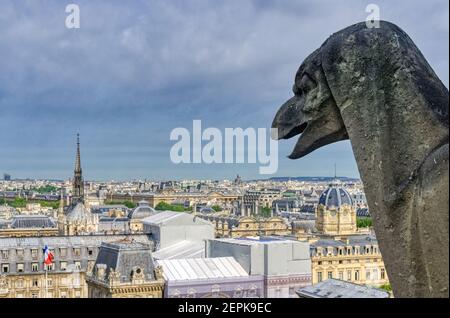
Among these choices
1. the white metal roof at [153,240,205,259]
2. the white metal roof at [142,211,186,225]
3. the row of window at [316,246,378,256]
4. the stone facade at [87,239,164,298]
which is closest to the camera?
the stone facade at [87,239,164,298]

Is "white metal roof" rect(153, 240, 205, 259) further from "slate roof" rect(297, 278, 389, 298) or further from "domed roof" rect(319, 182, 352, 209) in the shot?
"domed roof" rect(319, 182, 352, 209)

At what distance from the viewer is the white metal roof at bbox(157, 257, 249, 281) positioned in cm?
2752

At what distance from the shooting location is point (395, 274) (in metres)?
2.83

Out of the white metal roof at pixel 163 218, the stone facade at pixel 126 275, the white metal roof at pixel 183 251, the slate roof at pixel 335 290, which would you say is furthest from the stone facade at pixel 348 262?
the slate roof at pixel 335 290

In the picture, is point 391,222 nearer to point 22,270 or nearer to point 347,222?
point 22,270

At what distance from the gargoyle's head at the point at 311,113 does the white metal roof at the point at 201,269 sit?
958 inches

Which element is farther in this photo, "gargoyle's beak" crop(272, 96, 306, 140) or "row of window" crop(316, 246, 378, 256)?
"row of window" crop(316, 246, 378, 256)

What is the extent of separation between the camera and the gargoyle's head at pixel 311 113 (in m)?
3.06

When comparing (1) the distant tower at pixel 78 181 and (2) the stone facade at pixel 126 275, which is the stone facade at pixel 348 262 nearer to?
(2) the stone facade at pixel 126 275

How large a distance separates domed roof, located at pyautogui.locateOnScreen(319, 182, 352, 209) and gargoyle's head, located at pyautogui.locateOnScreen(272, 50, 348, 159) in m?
60.7

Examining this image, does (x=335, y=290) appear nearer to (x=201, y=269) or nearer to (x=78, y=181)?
(x=201, y=269)

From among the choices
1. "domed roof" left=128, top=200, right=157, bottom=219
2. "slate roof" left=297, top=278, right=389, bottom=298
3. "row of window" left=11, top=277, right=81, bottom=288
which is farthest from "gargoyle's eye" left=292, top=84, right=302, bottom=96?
"domed roof" left=128, top=200, right=157, bottom=219

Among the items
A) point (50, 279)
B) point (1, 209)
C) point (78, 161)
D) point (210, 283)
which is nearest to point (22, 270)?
point (50, 279)

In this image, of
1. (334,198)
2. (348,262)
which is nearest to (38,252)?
(348,262)
